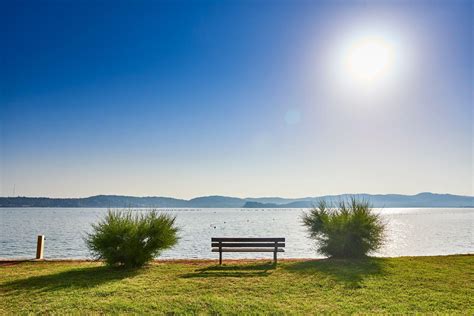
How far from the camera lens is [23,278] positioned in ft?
36.9

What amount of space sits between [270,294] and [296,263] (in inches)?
189

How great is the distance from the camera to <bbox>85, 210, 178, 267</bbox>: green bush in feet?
41.4

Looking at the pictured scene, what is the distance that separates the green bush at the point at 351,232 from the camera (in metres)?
14.6

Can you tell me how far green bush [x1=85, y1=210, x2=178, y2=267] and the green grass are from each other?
0.56 m

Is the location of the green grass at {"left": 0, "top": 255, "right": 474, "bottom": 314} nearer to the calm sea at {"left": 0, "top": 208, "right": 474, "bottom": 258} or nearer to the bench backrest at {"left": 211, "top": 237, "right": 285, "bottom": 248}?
the bench backrest at {"left": 211, "top": 237, "right": 285, "bottom": 248}

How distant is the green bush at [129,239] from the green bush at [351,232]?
623 centimetres

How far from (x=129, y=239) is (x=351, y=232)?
27.8ft

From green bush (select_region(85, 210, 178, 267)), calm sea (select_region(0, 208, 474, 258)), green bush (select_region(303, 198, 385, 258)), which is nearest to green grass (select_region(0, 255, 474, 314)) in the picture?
green bush (select_region(85, 210, 178, 267))

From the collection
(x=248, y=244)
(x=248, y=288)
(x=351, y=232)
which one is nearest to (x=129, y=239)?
(x=248, y=244)

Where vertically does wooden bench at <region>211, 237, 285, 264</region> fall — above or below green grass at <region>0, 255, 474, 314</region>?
above

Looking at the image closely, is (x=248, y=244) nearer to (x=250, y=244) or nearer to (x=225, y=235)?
(x=250, y=244)

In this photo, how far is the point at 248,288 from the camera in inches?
383

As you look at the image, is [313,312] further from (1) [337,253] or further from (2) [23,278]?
(2) [23,278]

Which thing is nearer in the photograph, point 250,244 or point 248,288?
point 248,288
